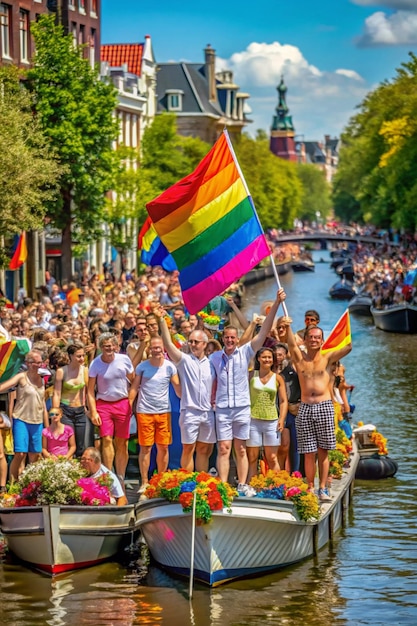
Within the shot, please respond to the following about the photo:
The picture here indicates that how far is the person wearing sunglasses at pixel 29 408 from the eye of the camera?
62.9ft

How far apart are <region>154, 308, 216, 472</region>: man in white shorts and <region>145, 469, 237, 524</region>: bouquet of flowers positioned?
3.63 ft

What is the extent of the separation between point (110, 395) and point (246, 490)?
8.11 ft

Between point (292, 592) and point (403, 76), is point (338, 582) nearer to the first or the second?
point (292, 592)

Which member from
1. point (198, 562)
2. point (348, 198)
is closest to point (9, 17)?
point (198, 562)

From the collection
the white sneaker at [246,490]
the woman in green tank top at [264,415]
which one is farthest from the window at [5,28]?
the white sneaker at [246,490]

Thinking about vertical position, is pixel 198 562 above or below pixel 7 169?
below

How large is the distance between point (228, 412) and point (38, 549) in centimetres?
262

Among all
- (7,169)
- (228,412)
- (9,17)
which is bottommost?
(228,412)

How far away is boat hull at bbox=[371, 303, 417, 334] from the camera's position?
54438 millimetres

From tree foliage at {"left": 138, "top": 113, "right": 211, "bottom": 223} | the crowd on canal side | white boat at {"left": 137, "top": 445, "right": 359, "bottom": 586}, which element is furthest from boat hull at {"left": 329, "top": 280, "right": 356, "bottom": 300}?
white boat at {"left": 137, "top": 445, "right": 359, "bottom": 586}

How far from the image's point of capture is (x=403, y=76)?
94.6 metres

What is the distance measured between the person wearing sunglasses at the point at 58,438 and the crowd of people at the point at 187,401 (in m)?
0.01

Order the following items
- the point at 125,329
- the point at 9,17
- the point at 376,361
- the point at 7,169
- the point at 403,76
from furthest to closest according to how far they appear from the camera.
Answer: the point at 403,76
the point at 9,17
the point at 376,361
the point at 7,169
the point at 125,329

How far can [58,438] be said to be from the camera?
19203 mm
